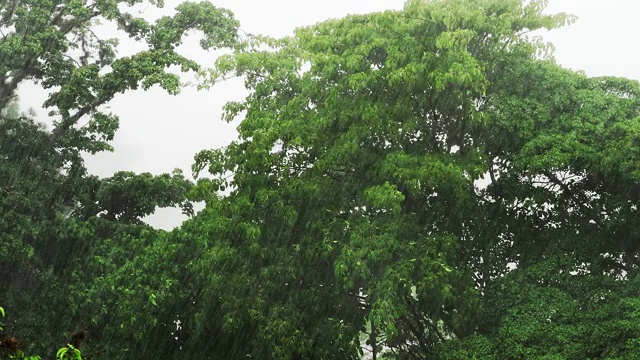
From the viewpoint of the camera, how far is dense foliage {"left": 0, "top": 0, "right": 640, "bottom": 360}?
9664mm

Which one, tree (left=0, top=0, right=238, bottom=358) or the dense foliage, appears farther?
tree (left=0, top=0, right=238, bottom=358)

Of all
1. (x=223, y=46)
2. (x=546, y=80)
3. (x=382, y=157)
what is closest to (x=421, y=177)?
(x=382, y=157)

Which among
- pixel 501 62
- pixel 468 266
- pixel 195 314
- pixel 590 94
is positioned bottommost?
pixel 195 314

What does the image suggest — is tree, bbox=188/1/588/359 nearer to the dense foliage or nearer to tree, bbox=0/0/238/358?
the dense foliage

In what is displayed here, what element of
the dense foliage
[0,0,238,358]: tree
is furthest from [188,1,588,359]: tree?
[0,0,238,358]: tree

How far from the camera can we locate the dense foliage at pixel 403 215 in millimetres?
9664

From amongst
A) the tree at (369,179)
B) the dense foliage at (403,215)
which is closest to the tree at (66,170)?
the dense foliage at (403,215)

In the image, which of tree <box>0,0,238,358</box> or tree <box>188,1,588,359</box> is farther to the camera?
tree <box>0,0,238,358</box>

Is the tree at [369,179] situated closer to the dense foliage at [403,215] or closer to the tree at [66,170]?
the dense foliage at [403,215]

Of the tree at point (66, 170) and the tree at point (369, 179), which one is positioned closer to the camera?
the tree at point (369, 179)

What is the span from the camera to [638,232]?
10.1 meters

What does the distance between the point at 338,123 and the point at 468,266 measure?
3004 mm

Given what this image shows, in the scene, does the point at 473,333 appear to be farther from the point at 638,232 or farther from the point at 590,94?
the point at 590,94

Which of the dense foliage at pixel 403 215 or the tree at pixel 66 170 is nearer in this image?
the dense foliage at pixel 403 215
